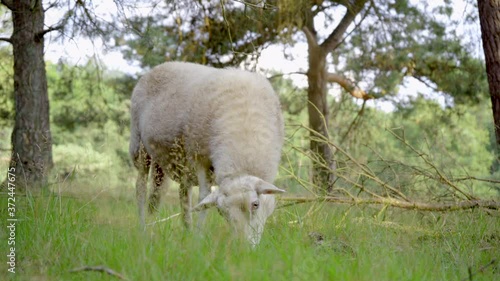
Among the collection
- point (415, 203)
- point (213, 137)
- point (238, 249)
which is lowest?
point (238, 249)

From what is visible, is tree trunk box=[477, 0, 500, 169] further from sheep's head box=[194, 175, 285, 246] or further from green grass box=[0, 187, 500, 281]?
sheep's head box=[194, 175, 285, 246]

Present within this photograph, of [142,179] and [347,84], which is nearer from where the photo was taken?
[142,179]

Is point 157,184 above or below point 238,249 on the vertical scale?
above

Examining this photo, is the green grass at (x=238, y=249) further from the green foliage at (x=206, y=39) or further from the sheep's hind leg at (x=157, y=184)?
the green foliage at (x=206, y=39)

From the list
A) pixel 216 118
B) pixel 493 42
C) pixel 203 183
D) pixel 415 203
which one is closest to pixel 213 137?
pixel 216 118

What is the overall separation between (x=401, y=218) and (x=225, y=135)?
1878 millimetres

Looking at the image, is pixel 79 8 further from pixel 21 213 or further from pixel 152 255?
pixel 152 255

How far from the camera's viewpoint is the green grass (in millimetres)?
2875

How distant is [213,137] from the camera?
4.73 meters

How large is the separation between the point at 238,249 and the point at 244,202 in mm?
633

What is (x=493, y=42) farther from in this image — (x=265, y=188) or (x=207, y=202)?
(x=207, y=202)

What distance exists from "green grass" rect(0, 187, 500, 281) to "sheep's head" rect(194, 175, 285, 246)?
11 cm

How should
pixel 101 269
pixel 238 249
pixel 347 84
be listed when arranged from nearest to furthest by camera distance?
pixel 101 269
pixel 238 249
pixel 347 84

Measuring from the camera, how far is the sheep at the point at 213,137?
4098 millimetres
